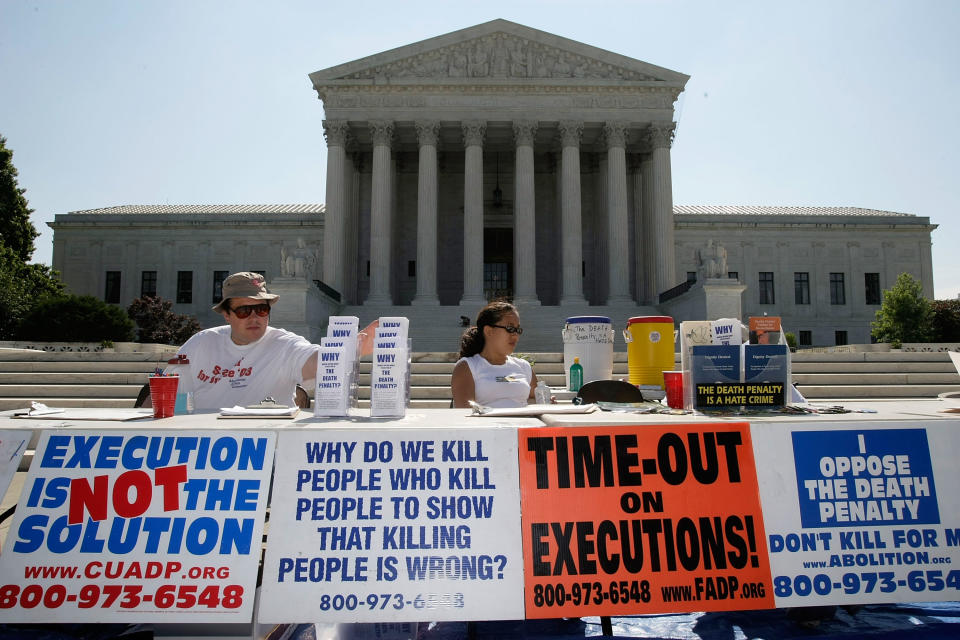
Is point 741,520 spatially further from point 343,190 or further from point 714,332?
point 343,190

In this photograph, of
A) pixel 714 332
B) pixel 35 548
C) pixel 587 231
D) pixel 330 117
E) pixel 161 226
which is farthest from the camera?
pixel 161 226

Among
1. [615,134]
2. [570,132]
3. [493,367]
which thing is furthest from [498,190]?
[493,367]

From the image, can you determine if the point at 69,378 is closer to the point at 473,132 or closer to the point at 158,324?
the point at 158,324

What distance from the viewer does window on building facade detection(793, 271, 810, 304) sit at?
4203 centimetres

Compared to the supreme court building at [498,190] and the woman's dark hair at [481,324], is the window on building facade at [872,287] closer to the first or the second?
the supreme court building at [498,190]

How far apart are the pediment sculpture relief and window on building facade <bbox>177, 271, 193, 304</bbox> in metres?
19.9

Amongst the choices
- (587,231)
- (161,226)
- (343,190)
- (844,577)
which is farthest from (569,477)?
(161,226)

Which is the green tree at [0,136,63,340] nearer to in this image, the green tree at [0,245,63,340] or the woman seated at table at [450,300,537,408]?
the green tree at [0,245,63,340]

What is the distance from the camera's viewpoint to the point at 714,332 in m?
3.89

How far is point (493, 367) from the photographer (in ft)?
15.8


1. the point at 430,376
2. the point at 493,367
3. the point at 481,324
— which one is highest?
the point at 481,324

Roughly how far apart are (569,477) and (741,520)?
83 cm

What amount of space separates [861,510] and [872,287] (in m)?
47.8

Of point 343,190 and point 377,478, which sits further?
point 343,190
